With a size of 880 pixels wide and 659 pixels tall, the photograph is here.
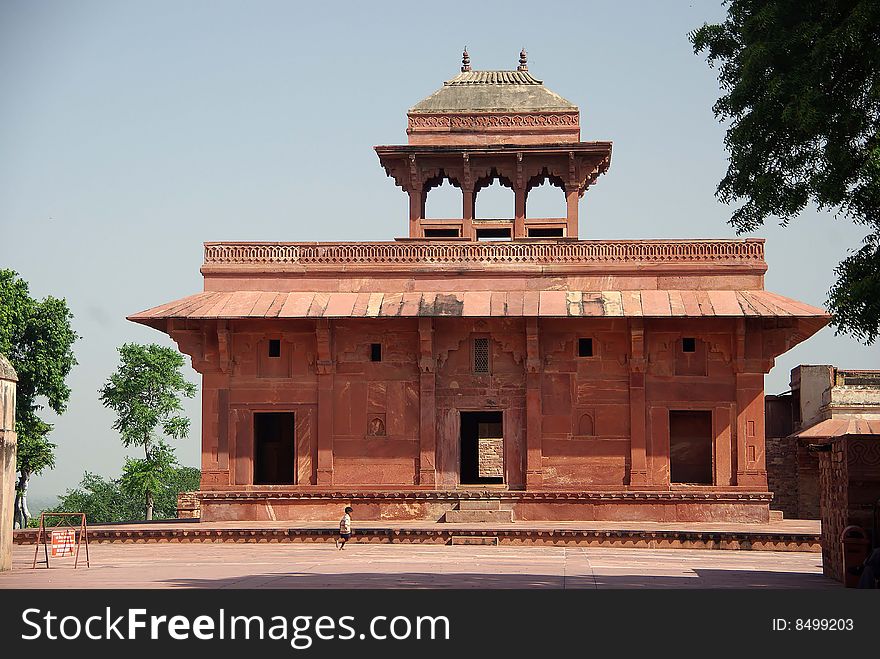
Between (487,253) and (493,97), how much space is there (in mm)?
5773

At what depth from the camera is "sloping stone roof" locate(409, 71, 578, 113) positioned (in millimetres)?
32188

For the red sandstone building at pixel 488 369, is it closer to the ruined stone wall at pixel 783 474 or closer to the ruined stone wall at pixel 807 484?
the ruined stone wall at pixel 807 484

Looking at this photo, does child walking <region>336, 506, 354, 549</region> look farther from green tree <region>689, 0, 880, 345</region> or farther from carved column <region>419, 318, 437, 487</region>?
green tree <region>689, 0, 880, 345</region>

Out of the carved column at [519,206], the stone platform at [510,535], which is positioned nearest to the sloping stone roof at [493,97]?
the carved column at [519,206]

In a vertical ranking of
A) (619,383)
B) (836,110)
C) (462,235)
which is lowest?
(619,383)

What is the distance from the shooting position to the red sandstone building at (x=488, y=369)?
90.3ft

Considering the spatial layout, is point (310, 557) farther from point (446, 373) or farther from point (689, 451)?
point (689, 451)

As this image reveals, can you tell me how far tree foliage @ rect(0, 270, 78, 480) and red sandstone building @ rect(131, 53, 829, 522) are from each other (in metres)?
13.5

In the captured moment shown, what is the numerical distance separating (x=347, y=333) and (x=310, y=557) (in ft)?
28.6

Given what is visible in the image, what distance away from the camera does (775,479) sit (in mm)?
34531

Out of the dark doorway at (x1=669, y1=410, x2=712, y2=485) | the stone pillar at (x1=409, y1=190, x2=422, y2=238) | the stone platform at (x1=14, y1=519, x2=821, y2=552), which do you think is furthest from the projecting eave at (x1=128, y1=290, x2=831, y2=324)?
the stone platform at (x1=14, y1=519, x2=821, y2=552)

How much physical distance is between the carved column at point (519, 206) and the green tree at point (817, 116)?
16977mm

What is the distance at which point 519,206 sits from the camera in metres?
31.5
